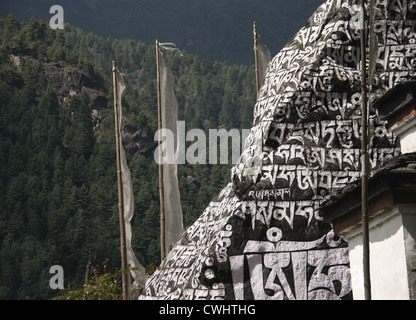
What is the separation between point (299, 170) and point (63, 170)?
76524 millimetres

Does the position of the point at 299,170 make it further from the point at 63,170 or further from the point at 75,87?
the point at 75,87

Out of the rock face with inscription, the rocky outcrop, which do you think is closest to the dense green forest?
the rocky outcrop

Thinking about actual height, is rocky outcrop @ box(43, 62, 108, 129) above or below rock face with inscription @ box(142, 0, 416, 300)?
above

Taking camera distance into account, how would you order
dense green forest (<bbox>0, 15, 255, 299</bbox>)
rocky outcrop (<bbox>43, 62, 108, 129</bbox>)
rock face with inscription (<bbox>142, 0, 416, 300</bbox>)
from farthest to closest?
rocky outcrop (<bbox>43, 62, 108, 129</bbox>) < dense green forest (<bbox>0, 15, 255, 299</bbox>) < rock face with inscription (<bbox>142, 0, 416, 300</bbox>)

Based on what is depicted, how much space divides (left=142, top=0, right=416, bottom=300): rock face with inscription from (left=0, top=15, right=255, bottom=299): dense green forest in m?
50.0

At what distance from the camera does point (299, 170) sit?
11594 mm

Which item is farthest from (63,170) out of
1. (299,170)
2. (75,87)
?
(299,170)

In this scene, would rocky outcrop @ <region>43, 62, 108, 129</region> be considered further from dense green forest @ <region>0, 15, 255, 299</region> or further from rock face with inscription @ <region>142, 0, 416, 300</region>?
rock face with inscription @ <region>142, 0, 416, 300</region>

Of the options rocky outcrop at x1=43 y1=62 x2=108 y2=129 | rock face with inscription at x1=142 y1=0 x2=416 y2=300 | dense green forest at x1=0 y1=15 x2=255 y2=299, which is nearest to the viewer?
rock face with inscription at x1=142 y1=0 x2=416 y2=300

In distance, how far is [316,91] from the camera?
12.2m

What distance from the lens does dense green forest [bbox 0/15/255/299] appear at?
69.9m
